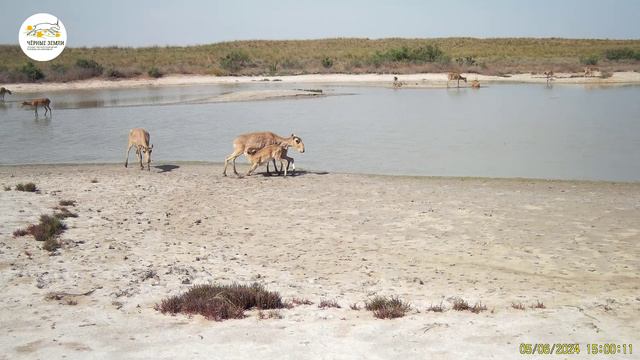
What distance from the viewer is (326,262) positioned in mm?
10312

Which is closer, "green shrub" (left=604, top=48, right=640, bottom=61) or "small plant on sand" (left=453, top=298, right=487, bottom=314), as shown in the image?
"small plant on sand" (left=453, top=298, right=487, bottom=314)

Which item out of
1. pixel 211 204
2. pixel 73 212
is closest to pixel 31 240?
pixel 73 212

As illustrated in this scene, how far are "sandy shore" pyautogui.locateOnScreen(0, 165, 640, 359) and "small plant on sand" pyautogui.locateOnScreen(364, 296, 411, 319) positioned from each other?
0.49 feet

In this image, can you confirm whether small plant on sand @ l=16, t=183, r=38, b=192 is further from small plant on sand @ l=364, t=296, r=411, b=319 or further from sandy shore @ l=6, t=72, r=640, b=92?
sandy shore @ l=6, t=72, r=640, b=92

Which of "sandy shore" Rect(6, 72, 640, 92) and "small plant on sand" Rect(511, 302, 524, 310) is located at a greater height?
"sandy shore" Rect(6, 72, 640, 92)

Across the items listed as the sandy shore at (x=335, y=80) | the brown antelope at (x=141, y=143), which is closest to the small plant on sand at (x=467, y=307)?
the brown antelope at (x=141, y=143)

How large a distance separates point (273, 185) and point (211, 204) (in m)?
2.43

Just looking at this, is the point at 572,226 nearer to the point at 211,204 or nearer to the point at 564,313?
the point at 564,313
